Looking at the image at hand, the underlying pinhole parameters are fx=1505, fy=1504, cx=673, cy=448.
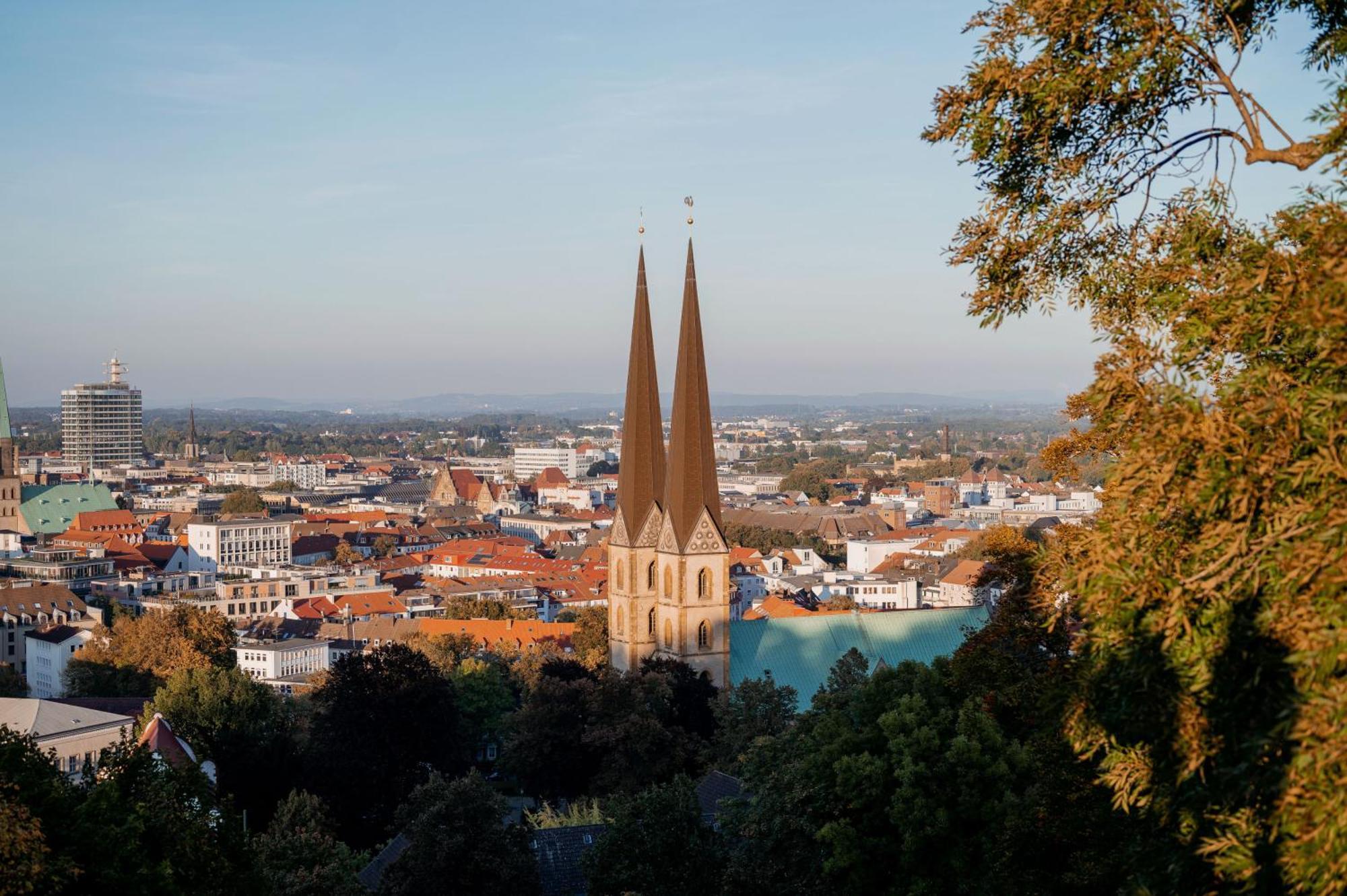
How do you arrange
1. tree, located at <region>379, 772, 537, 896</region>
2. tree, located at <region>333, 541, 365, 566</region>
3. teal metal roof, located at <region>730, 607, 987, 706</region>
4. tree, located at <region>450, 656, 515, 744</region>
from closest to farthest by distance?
1. tree, located at <region>379, 772, 537, 896</region>
2. teal metal roof, located at <region>730, 607, 987, 706</region>
3. tree, located at <region>450, 656, 515, 744</region>
4. tree, located at <region>333, 541, 365, 566</region>

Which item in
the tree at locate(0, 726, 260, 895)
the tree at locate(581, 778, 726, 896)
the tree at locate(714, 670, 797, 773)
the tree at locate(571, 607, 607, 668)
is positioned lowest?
the tree at locate(571, 607, 607, 668)

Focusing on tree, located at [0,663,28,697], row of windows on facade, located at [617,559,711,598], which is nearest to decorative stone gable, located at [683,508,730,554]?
row of windows on facade, located at [617,559,711,598]

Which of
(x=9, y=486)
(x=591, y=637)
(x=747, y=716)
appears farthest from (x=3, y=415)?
(x=747, y=716)

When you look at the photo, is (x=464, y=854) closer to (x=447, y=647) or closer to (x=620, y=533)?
(x=620, y=533)

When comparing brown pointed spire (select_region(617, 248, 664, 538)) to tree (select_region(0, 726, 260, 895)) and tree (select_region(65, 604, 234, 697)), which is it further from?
tree (select_region(0, 726, 260, 895))

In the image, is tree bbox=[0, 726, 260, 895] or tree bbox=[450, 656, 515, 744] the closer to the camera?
tree bbox=[0, 726, 260, 895]

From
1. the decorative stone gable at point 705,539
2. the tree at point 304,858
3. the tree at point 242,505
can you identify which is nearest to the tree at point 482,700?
the decorative stone gable at point 705,539

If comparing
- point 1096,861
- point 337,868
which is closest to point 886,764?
point 1096,861

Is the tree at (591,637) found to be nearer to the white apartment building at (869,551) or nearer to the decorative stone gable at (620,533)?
the decorative stone gable at (620,533)
